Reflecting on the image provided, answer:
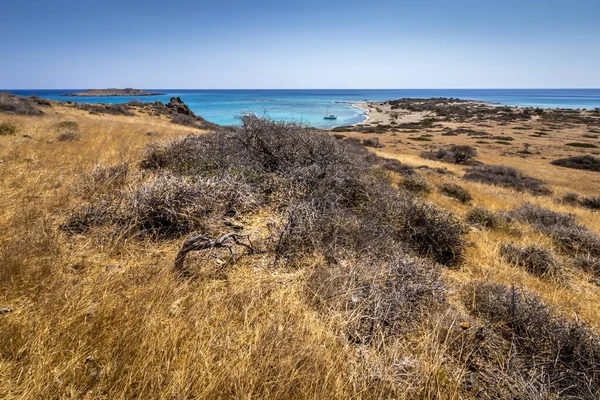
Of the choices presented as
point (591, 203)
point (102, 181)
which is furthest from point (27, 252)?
point (591, 203)

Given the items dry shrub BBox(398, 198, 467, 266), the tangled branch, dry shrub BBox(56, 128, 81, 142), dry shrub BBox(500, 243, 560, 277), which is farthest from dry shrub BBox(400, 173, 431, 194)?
dry shrub BBox(56, 128, 81, 142)

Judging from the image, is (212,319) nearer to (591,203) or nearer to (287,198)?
(287,198)

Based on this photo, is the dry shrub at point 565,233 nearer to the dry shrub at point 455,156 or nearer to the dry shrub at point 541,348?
the dry shrub at point 541,348

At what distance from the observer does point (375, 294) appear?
2.64m

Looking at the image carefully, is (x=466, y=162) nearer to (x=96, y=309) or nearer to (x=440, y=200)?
(x=440, y=200)

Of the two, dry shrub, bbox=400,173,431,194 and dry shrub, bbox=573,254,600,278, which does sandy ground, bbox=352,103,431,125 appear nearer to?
dry shrub, bbox=400,173,431,194

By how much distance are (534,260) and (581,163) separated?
27.0 metres

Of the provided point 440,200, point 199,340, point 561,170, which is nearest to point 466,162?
point 561,170

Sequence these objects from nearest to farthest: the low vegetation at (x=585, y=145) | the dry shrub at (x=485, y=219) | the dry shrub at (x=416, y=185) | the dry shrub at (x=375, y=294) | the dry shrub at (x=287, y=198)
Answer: the dry shrub at (x=375, y=294) < the dry shrub at (x=287, y=198) < the dry shrub at (x=485, y=219) < the dry shrub at (x=416, y=185) < the low vegetation at (x=585, y=145)

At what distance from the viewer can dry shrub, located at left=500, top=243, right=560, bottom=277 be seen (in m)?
4.55

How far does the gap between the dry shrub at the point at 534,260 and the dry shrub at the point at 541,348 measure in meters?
2.04

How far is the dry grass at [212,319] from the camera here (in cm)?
160

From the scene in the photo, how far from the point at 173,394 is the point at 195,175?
4.06 meters

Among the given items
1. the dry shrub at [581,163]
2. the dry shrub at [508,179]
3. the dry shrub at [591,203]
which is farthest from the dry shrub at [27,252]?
the dry shrub at [581,163]
